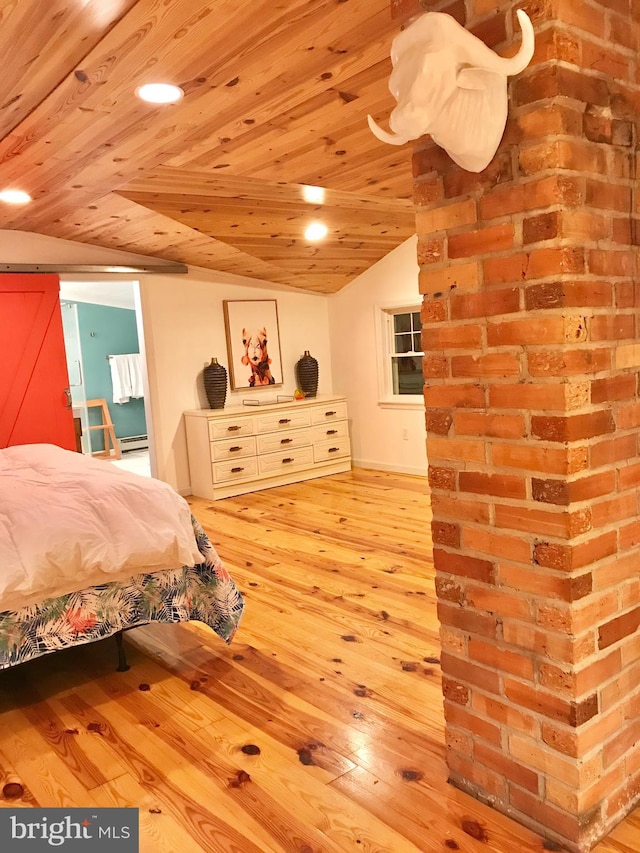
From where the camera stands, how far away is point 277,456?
20.6ft

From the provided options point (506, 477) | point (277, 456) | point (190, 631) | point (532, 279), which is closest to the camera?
point (532, 279)

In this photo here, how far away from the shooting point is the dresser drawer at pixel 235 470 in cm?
591

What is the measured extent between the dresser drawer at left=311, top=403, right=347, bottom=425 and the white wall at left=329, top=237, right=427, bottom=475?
0.23 m

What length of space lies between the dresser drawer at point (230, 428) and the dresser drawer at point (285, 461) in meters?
0.31

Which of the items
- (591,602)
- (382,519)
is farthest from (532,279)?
(382,519)

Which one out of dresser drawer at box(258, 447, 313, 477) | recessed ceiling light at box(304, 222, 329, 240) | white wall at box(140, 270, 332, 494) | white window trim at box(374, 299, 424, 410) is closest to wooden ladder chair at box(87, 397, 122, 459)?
white wall at box(140, 270, 332, 494)

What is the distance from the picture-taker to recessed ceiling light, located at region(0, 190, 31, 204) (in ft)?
13.4

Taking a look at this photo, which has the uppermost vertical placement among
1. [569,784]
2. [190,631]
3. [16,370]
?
[16,370]

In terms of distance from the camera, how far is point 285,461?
6.36m

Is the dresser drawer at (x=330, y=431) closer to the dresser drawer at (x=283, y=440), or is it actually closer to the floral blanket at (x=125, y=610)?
the dresser drawer at (x=283, y=440)

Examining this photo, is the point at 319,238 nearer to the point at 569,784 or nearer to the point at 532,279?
the point at 532,279

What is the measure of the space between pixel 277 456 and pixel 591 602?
4.84 metres

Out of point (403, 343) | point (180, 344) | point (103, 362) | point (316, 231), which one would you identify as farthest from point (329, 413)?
point (103, 362)

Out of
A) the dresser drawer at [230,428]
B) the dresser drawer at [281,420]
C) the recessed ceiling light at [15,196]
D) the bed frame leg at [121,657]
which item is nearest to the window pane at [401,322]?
the dresser drawer at [281,420]
